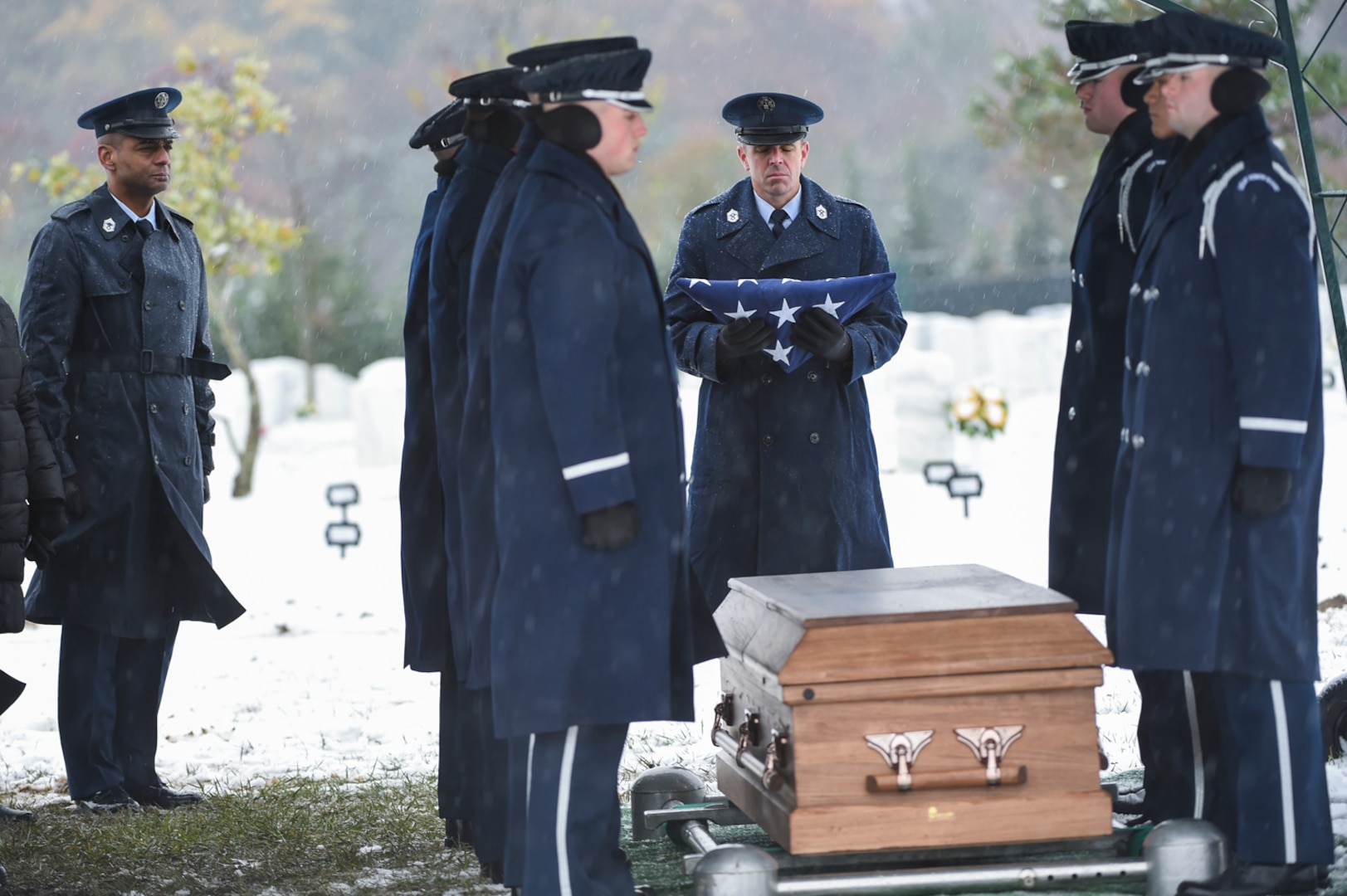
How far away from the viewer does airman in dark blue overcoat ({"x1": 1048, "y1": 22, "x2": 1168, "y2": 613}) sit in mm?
3777

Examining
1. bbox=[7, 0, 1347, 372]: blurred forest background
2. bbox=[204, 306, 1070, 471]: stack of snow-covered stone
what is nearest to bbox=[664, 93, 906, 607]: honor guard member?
bbox=[204, 306, 1070, 471]: stack of snow-covered stone

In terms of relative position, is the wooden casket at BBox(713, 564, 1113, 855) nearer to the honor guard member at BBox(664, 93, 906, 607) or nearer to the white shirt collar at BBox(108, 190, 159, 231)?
the honor guard member at BBox(664, 93, 906, 607)

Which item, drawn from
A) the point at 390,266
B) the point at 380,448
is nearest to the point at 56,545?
the point at 380,448

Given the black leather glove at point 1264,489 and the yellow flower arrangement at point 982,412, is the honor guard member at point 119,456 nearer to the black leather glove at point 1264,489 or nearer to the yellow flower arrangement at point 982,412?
the black leather glove at point 1264,489

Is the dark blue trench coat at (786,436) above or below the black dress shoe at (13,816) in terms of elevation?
above

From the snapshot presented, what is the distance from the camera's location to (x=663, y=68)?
4384cm

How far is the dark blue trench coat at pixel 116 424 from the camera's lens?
180 inches

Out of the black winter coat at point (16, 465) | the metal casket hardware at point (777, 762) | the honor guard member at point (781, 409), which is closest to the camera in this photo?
the metal casket hardware at point (777, 762)

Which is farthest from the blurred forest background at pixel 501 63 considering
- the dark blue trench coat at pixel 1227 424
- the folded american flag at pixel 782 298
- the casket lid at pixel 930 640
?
the casket lid at pixel 930 640

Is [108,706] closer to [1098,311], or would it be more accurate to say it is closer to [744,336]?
[744,336]

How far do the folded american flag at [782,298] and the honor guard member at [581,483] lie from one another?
40.4 inches

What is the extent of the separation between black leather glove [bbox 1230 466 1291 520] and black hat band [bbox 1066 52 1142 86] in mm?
1080

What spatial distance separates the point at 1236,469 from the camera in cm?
323

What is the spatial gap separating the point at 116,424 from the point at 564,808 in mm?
2206
